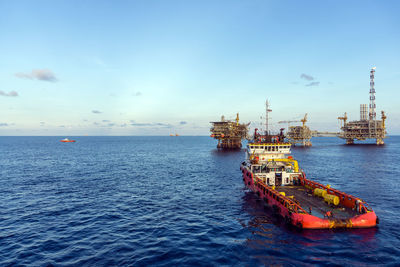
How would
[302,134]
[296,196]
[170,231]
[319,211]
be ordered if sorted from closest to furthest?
[170,231] → [319,211] → [296,196] → [302,134]

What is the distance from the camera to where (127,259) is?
1744 centimetres

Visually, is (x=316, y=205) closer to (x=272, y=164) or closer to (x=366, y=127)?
(x=272, y=164)

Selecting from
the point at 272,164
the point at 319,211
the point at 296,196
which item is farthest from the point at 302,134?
the point at 319,211

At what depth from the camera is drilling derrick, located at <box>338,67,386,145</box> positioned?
504ft

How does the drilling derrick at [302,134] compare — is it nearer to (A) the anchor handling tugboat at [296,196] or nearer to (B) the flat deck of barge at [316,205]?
(A) the anchor handling tugboat at [296,196]

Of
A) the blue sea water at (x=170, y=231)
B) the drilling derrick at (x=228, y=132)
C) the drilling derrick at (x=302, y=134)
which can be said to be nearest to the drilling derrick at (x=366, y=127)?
the drilling derrick at (x=302, y=134)

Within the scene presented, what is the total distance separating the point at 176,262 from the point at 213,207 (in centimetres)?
1417

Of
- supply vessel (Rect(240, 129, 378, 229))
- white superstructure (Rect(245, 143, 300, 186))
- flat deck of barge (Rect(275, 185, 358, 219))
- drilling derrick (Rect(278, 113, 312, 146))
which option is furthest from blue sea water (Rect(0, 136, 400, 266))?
drilling derrick (Rect(278, 113, 312, 146))

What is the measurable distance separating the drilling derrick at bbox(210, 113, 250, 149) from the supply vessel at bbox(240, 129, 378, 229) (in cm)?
8401

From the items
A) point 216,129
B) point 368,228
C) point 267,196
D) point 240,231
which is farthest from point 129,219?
point 216,129

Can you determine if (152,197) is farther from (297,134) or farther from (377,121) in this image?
(377,121)

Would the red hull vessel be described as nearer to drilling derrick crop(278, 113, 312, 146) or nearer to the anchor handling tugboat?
the anchor handling tugboat

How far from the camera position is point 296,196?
29.8 metres

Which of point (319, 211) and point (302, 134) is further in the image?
point (302, 134)
